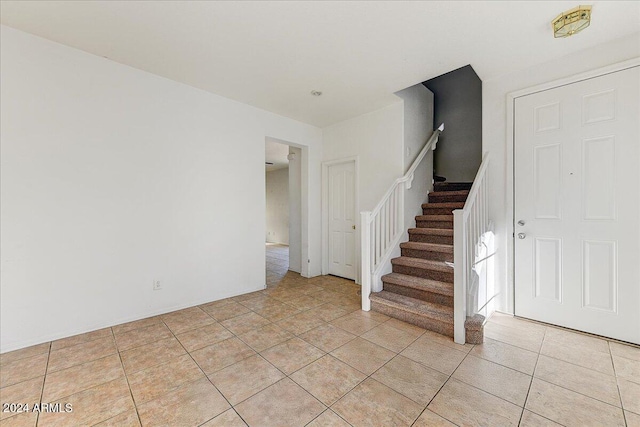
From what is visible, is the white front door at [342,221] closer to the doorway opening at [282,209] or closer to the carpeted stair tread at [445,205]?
the doorway opening at [282,209]

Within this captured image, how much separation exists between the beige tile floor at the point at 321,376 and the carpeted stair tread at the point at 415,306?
0.17 m

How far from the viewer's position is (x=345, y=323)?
9.29 feet

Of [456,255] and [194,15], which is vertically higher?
Answer: [194,15]

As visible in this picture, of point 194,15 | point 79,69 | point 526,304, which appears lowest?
point 526,304

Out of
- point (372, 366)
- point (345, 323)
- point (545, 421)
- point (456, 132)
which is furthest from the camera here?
point (456, 132)

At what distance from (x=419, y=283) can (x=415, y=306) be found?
314mm

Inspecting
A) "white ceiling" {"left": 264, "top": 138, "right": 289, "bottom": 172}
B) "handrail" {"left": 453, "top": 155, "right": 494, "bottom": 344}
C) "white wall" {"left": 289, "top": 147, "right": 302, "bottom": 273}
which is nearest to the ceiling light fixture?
"handrail" {"left": 453, "top": 155, "right": 494, "bottom": 344}

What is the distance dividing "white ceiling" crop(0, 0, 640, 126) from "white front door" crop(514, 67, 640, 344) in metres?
0.56

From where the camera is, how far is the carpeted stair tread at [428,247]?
3.22m

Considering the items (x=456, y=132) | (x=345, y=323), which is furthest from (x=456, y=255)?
(x=456, y=132)

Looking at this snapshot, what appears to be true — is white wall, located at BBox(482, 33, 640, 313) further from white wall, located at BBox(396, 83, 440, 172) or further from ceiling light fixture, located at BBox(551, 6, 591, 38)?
white wall, located at BBox(396, 83, 440, 172)

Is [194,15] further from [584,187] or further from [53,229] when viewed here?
[584,187]

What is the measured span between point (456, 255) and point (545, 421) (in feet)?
4.02

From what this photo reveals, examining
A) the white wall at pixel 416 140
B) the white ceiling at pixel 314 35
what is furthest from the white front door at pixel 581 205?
the white wall at pixel 416 140
